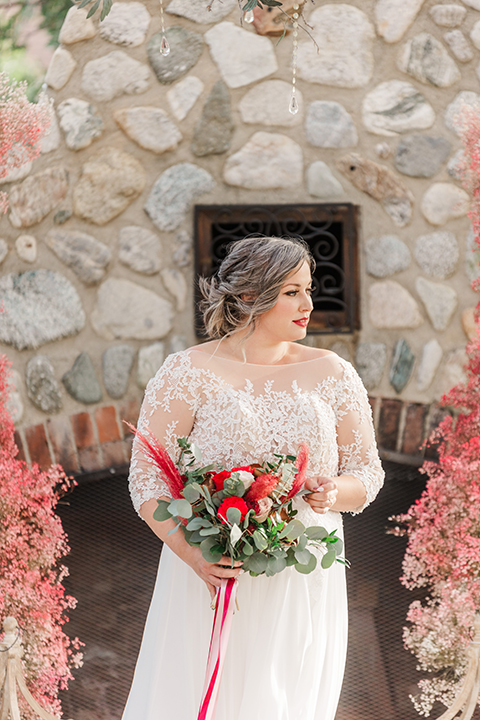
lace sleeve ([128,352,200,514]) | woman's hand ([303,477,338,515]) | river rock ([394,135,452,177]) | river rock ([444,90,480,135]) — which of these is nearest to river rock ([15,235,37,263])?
lace sleeve ([128,352,200,514])

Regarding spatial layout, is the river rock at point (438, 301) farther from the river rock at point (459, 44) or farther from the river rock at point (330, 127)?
the river rock at point (459, 44)

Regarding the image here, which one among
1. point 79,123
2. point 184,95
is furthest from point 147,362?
point 184,95

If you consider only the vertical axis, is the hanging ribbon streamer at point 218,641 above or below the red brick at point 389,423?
above

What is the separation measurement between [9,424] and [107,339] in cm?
51

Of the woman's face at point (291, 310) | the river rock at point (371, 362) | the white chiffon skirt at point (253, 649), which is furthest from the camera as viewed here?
the river rock at point (371, 362)

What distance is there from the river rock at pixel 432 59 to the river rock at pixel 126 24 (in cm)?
108

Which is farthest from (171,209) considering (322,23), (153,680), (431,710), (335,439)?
(431,710)

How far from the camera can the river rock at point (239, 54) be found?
2883 mm

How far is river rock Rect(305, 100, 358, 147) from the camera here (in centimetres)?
292

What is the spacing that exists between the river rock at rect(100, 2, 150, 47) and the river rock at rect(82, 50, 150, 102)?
59 millimetres

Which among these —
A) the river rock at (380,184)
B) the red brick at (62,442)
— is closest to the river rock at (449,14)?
the river rock at (380,184)

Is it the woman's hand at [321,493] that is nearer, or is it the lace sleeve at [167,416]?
the woman's hand at [321,493]

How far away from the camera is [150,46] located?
9.38ft

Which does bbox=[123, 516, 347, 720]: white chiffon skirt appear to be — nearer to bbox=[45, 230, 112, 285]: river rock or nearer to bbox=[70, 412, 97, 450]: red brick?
bbox=[70, 412, 97, 450]: red brick
